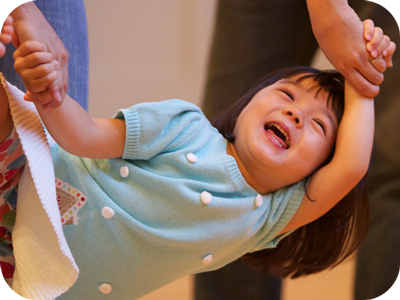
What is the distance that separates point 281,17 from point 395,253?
1.98 feet

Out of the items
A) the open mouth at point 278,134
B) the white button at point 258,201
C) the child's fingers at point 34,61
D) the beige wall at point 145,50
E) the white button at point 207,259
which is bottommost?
the beige wall at point 145,50

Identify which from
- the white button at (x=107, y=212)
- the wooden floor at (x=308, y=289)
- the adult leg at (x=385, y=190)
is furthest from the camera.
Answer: the wooden floor at (x=308, y=289)

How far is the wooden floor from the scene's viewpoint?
191cm

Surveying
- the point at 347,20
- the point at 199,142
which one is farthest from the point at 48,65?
the point at 347,20

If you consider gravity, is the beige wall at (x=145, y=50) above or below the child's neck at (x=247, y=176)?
below

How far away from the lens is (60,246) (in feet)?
2.61

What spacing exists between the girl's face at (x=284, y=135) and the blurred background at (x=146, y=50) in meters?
1.33

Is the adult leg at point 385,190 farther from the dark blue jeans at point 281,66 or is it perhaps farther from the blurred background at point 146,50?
the blurred background at point 146,50

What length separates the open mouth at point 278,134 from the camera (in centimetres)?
102

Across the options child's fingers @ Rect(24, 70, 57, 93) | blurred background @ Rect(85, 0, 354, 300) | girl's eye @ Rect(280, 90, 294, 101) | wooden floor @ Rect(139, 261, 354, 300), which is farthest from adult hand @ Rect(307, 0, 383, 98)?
blurred background @ Rect(85, 0, 354, 300)

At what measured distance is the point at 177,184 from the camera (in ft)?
3.13

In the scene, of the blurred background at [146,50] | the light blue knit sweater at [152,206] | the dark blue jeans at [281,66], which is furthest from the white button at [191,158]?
the blurred background at [146,50]

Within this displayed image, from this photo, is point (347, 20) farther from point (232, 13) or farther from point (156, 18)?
point (156, 18)

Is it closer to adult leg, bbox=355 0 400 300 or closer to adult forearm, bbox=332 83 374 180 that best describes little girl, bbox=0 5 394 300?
adult forearm, bbox=332 83 374 180
